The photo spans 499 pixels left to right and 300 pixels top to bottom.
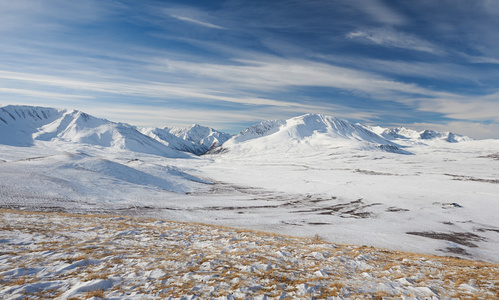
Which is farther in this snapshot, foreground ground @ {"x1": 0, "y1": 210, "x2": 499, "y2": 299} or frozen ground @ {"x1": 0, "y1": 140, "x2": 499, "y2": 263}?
frozen ground @ {"x1": 0, "y1": 140, "x2": 499, "y2": 263}

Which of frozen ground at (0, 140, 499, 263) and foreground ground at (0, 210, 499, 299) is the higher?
foreground ground at (0, 210, 499, 299)

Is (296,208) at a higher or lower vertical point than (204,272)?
lower

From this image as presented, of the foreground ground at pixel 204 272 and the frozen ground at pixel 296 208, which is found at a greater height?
the foreground ground at pixel 204 272

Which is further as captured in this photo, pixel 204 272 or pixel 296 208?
pixel 296 208

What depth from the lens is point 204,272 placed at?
8.72 m

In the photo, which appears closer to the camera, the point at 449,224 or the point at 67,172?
the point at 449,224

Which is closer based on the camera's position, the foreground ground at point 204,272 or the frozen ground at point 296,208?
the foreground ground at point 204,272

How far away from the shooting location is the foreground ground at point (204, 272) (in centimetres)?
705

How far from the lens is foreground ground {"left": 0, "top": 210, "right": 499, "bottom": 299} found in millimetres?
7047

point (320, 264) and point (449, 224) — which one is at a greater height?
point (320, 264)

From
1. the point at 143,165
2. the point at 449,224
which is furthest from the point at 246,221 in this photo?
the point at 143,165

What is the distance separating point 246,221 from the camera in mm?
31422

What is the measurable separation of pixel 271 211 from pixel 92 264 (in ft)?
108

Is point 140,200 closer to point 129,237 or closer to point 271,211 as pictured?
point 271,211
